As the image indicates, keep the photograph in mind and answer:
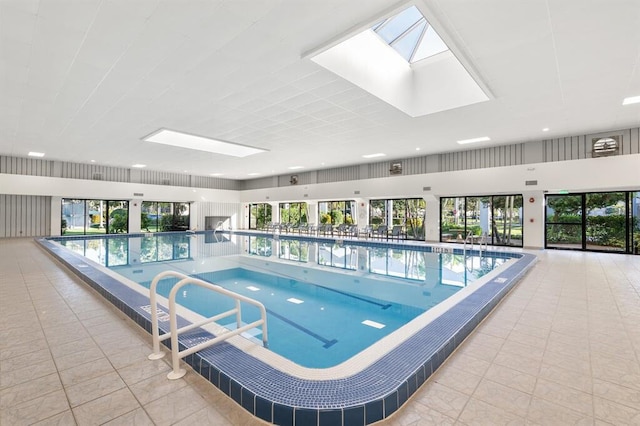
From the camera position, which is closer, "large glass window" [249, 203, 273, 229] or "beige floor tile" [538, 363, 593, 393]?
"beige floor tile" [538, 363, 593, 393]

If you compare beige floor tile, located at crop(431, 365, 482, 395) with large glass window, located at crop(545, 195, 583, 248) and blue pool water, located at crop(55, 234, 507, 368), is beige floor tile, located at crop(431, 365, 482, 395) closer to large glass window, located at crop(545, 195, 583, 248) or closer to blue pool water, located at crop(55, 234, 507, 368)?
blue pool water, located at crop(55, 234, 507, 368)

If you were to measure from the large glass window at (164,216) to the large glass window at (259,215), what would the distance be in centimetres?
Answer: 393

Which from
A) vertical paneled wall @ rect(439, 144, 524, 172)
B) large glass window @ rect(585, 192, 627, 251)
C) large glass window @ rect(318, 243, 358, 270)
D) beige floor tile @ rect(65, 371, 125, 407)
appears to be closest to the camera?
beige floor tile @ rect(65, 371, 125, 407)

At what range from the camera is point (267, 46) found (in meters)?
3.73

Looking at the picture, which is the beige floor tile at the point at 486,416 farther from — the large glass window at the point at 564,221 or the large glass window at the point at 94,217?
the large glass window at the point at 94,217

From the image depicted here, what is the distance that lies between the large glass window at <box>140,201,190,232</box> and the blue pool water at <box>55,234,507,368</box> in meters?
6.73

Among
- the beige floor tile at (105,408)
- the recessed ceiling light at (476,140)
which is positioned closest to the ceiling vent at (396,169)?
the recessed ceiling light at (476,140)

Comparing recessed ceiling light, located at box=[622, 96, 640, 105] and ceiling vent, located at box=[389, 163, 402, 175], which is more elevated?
recessed ceiling light, located at box=[622, 96, 640, 105]

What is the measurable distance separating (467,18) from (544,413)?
3.58 metres

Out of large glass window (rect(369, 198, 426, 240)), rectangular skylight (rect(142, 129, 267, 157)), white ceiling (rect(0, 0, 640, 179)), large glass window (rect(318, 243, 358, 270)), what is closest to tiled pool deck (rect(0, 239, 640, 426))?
white ceiling (rect(0, 0, 640, 179))

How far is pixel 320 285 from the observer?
18.0ft

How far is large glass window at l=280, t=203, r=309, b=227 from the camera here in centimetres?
1697

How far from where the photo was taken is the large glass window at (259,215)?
19250 mm

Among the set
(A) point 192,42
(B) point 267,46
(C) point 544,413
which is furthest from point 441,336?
(A) point 192,42
